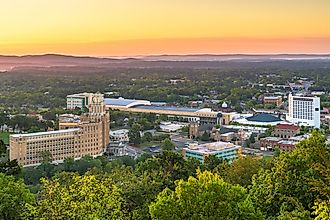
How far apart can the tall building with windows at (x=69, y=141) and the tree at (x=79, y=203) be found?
20889 mm

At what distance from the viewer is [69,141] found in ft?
109

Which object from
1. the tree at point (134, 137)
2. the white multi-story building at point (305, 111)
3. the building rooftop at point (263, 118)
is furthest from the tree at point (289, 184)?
the white multi-story building at point (305, 111)

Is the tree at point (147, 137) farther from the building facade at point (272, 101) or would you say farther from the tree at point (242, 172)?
the building facade at point (272, 101)

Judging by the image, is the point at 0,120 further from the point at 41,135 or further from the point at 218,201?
the point at 218,201

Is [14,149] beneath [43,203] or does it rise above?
beneath

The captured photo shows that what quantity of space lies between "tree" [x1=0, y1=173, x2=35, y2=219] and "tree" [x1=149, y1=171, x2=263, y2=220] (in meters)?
2.60

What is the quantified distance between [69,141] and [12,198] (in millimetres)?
23138

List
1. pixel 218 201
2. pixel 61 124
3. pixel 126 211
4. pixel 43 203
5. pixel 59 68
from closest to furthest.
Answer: pixel 218 201
pixel 43 203
pixel 126 211
pixel 61 124
pixel 59 68

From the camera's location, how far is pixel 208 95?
6775 centimetres

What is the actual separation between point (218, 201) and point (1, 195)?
3797 mm

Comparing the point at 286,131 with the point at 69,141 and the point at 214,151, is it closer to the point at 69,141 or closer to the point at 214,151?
the point at 214,151

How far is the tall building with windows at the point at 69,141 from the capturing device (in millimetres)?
30750

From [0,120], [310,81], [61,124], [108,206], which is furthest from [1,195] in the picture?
[310,81]

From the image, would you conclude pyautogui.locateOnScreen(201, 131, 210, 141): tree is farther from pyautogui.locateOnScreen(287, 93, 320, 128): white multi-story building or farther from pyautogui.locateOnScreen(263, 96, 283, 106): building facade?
pyautogui.locateOnScreen(263, 96, 283, 106): building facade
